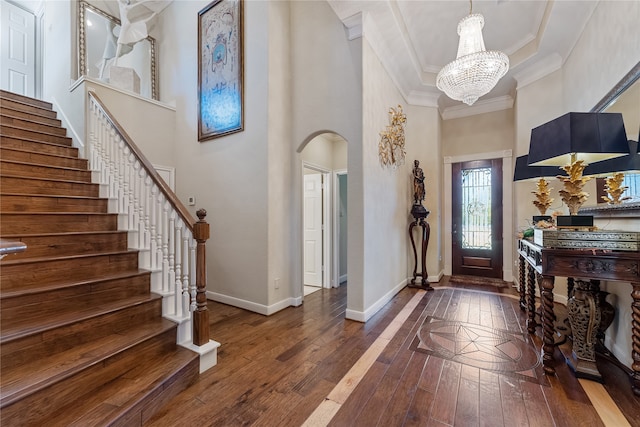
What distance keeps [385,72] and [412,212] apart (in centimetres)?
216

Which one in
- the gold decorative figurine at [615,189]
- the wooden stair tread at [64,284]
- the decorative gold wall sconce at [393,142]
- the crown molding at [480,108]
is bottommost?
the wooden stair tread at [64,284]

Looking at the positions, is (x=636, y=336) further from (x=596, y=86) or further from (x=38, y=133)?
(x=38, y=133)

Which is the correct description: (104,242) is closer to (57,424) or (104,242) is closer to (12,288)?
(12,288)

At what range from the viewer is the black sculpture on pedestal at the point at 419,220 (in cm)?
Answer: 438

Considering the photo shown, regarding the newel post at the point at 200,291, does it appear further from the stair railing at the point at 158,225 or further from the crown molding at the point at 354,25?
the crown molding at the point at 354,25

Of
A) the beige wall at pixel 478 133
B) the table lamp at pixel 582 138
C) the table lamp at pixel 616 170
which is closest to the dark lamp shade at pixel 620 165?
the table lamp at pixel 616 170

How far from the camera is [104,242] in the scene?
2.54 metres

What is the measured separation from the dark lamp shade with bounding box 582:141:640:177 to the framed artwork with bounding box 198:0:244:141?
365 cm

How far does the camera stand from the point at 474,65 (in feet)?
8.98

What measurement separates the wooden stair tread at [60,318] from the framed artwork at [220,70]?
2.38 metres

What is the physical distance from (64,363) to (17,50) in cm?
700

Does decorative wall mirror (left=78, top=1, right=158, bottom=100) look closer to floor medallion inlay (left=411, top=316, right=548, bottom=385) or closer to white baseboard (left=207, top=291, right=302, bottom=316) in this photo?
white baseboard (left=207, top=291, right=302, bottom=316)

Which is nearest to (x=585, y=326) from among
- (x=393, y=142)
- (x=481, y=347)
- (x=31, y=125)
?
(x=481, y=347)

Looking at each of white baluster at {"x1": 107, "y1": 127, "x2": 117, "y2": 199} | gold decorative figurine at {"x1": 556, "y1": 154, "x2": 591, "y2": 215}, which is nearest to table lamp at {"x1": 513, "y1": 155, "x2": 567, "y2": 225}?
gold decorative figurine at {"x1": 556, "y1": 154, "x2": 591, "y2": 215}
